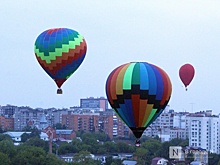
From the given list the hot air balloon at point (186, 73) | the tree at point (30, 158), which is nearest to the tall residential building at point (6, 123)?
the tree at point (30, 158)

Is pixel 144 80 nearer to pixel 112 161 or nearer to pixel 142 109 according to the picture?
pixel 142 109

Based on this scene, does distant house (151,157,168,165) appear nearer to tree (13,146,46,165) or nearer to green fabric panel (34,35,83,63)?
tree (13,146,46,165)

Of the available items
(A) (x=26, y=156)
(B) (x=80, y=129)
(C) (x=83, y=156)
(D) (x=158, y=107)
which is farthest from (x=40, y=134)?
(D) (x=158, y=107)

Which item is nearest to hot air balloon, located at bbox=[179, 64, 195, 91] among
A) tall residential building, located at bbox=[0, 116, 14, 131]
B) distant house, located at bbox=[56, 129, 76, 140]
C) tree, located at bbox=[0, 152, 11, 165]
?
tree, located at bbox=[0, 152, 11, 165]

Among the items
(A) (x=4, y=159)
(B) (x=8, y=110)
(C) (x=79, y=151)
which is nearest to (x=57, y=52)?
(A) (x=4, y=159)

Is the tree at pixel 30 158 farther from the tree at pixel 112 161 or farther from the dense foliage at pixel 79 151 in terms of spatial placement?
the tree at pixel 112 161
